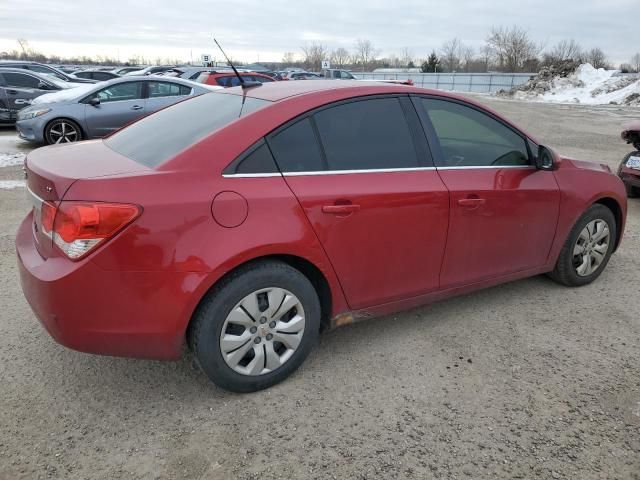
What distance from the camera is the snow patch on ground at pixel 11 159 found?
870 centimetres

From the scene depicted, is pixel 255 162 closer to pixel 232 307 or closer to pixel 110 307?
pixel 232 307

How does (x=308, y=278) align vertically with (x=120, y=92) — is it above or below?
below

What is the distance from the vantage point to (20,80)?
1257 cm

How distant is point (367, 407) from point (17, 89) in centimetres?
1312

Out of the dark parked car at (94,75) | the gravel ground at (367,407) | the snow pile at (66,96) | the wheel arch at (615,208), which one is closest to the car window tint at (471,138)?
the wheel arch at (615,208)

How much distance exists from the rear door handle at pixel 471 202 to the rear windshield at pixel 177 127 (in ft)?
4.36

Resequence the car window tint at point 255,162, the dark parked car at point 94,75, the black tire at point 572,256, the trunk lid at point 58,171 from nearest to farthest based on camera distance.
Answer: the trunk lid at point 58,171 < the car window tint at point 255,162 < the black tire at point 572,256 < the dark parked car at point 94,75

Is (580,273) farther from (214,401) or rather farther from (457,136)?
(214,401)

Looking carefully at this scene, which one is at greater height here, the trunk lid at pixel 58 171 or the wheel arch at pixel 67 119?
the trunk lid at pixel 58 171

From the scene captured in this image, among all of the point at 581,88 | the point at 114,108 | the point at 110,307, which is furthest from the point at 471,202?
the point at 581,88

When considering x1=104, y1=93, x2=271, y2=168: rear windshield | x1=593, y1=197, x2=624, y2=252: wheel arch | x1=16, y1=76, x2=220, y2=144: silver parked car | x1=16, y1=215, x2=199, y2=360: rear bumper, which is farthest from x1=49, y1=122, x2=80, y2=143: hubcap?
x1=593, y1=197, x2=624, y2=252: wheel arch

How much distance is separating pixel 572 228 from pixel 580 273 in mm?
439

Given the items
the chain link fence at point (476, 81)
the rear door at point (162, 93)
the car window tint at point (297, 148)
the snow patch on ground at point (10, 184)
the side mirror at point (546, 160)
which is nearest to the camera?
the car window tint at point (297, 148)

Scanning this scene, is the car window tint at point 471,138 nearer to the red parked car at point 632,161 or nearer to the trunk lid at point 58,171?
the trunk lid at point 58,171
